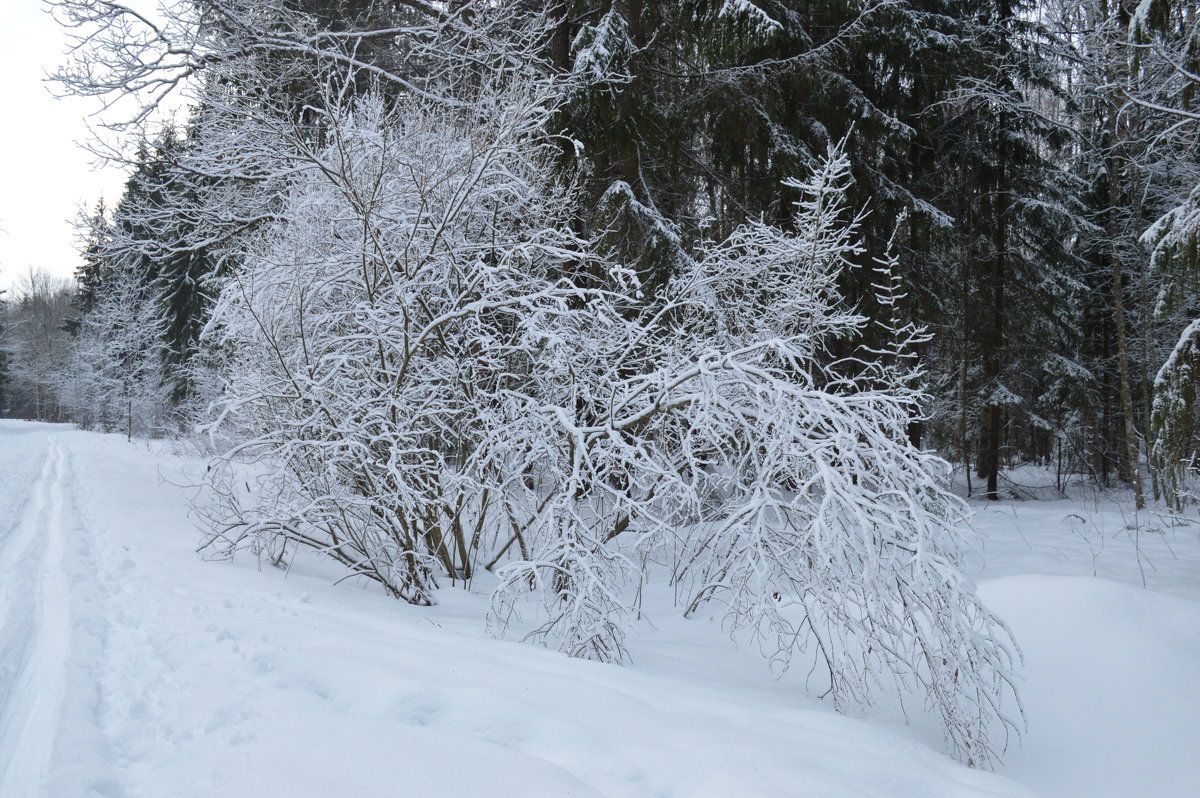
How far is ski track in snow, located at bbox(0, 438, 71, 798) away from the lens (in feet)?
8.15

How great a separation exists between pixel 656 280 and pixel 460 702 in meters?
6.56

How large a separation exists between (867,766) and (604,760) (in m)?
1.10

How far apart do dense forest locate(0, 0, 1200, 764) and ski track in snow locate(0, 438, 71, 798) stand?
4.12 ft

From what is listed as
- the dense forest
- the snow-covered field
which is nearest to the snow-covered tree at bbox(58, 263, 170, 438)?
the dense forest

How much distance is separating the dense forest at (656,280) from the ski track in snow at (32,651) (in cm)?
126

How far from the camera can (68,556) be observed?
5633mm

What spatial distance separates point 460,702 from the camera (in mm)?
2945

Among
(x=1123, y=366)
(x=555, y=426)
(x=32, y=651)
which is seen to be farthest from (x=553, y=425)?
(x=1123, y=366)

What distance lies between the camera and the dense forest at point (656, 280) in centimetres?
411

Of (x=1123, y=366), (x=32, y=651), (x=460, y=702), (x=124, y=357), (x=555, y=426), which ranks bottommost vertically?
(x=32, y=651)

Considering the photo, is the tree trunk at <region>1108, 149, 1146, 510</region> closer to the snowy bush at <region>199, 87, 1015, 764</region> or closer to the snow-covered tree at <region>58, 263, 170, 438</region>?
the snowy bush at <region>199, 87, 1015, 764</region>

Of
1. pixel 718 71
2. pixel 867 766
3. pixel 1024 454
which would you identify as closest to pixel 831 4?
pixel 718 71

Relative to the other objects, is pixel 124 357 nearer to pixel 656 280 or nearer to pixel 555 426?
pixel 656 280

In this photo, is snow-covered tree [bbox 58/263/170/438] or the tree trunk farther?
snow-covered tree [bbox 58/263/170/438]
